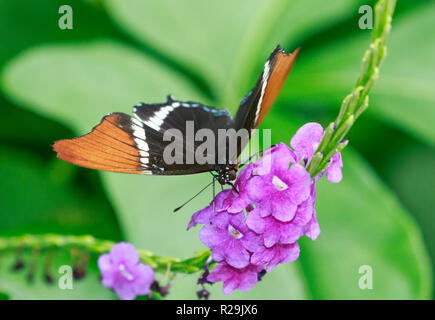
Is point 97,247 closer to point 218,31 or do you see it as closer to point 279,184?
point 279,184

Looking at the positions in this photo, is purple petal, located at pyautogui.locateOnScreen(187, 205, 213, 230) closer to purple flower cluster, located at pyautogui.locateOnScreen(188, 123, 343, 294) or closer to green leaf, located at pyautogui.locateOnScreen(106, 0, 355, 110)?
purple flower cluster, located at pyautogui.locateOnScreen(188, 123, 343, 294)

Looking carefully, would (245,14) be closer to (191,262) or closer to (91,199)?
(91,199)

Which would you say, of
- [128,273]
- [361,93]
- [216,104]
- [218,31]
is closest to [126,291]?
[128,273]

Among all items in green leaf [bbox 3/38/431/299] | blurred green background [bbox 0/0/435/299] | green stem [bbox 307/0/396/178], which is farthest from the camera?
blurred green background [bbox 0/0/435/299]

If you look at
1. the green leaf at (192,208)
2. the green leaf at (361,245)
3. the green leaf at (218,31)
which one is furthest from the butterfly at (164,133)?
the green leaf at (218,31)

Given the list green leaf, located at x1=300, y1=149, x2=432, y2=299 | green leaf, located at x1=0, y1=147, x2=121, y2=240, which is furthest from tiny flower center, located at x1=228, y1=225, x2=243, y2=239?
green leaf, located at x1=0, y1=147, x2=121, y2=240

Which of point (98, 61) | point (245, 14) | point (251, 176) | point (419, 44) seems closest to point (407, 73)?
point (419, 44)
